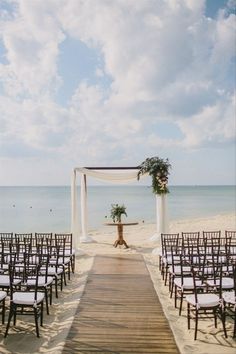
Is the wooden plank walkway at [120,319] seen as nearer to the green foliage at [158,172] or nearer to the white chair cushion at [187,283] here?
the white chair cushion at [187,283]

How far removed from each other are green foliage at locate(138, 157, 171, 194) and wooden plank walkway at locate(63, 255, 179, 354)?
12.3 ft

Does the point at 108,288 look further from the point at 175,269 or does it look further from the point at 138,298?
the point at 175,269

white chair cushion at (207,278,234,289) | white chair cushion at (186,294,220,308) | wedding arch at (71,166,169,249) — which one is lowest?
white chair cushion at (186,294,220,308)

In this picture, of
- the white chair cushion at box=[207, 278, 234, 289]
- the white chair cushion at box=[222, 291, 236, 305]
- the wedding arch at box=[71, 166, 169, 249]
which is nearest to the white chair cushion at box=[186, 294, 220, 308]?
the white chair cushion at box=[222, 291, 236, 305]

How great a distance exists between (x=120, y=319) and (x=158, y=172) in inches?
273

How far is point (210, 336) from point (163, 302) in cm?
164

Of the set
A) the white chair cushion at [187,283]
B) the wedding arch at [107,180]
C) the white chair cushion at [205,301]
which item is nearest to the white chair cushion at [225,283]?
the white chair cushion at [187,283]

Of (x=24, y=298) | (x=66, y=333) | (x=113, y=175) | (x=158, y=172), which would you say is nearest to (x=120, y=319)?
(x=66, y=333)

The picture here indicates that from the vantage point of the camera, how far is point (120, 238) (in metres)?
13.6

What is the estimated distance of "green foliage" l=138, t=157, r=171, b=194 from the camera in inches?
475

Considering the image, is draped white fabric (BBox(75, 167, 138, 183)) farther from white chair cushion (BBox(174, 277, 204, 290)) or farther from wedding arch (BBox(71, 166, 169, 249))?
white chair cushion (BBox(174, 277, 204, 290))

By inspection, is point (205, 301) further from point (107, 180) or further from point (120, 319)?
point (107, 180)

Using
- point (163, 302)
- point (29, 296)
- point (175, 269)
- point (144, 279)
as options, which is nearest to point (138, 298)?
point (163, 302)

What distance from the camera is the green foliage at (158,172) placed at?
12058 millimetres
